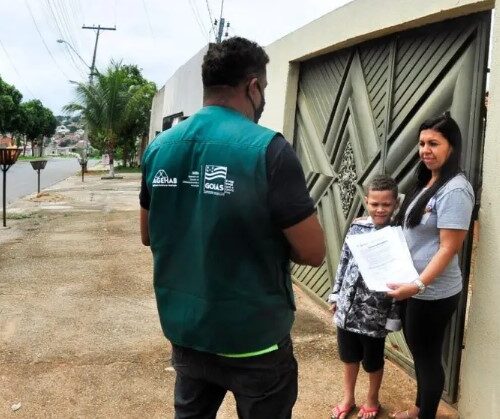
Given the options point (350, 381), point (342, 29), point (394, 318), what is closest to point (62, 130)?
point (342, 29)

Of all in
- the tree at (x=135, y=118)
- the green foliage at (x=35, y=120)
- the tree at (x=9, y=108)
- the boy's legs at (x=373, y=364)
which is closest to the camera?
the boy's legs at (x=373, y=364)

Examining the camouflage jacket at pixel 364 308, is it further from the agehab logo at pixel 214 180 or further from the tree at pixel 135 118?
the tree at pixel 135 118

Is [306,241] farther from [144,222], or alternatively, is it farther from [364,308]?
[364,308]

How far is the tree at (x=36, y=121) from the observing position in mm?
61594

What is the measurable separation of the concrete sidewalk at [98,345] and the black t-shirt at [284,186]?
199cm

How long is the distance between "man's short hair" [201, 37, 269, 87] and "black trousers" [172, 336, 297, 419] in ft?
2.89

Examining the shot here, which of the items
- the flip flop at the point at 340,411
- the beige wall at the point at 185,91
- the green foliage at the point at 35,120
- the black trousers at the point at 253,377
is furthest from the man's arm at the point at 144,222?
the green foliage at the point at 35,120

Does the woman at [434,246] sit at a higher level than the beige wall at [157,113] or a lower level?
lower

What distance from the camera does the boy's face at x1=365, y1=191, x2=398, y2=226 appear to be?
281cm

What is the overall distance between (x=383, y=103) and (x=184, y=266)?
284cm

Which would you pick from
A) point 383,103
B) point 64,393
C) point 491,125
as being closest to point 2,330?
point 64,393

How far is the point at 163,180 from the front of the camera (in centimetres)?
166

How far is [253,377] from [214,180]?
2.14 ft

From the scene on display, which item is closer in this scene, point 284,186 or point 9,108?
point 284,186
